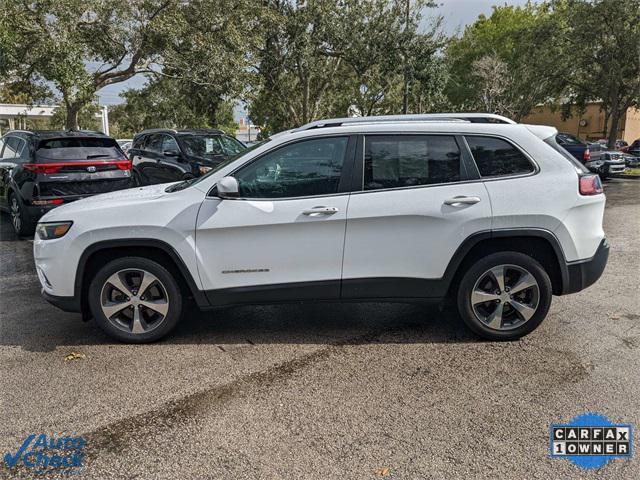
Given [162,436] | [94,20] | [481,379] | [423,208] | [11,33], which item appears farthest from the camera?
[94,20]

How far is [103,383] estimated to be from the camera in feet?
11.5

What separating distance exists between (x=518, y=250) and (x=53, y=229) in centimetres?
375

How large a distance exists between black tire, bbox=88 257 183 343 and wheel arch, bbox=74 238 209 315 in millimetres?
68

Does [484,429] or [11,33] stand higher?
[11,33]

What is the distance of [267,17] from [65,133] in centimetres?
993

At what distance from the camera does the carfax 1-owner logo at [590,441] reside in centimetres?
270

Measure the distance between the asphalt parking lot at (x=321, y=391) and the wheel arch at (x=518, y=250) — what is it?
0.55m

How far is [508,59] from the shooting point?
29.3 meters

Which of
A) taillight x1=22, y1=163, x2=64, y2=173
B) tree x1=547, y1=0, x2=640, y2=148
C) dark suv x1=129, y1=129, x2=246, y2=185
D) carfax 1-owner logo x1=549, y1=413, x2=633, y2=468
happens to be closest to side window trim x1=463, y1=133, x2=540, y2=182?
carfax 1-owner logo x1=549, y1=413, x2=633, y2=468

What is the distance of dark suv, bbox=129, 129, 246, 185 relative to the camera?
1076cm

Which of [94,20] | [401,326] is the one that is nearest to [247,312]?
[401,326]

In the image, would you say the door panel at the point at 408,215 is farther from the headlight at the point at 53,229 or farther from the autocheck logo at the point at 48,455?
the headlight at the point at 53,229

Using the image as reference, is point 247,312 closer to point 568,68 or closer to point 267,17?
point 267,17

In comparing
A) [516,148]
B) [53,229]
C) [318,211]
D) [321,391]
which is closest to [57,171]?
[53,229]
